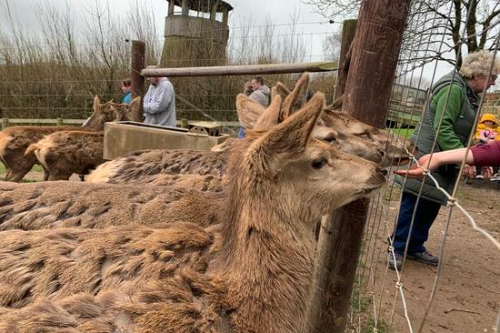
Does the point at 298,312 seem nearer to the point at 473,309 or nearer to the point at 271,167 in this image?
the point at 271,167

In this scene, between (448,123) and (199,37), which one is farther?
(199,37)

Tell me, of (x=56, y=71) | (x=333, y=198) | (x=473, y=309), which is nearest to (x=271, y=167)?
(x=333, y=198)

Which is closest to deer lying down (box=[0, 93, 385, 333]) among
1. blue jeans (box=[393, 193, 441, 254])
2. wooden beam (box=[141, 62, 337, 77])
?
wooden beam (box=[141, 62, 337, 77])

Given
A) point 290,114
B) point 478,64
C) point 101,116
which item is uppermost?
point 478,64

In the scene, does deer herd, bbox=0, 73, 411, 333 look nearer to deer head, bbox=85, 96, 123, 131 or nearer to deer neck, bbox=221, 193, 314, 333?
deer neck, bbox=221, 193, 314, 333

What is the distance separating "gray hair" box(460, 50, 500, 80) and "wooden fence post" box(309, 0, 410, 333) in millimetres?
2198

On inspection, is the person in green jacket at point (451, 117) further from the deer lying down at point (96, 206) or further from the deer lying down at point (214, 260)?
the deer lying down at point (96, 206)

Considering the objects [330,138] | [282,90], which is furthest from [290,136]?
[282,90]

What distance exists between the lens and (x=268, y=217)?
211 cm

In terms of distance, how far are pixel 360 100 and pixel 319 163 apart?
0.47 meters

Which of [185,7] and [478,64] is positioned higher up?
[185,7]

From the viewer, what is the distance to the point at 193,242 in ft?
6.83

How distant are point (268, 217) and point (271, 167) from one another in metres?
0.29

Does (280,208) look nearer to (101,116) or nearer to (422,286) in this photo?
(422,286)
